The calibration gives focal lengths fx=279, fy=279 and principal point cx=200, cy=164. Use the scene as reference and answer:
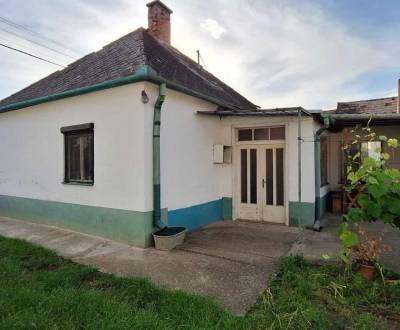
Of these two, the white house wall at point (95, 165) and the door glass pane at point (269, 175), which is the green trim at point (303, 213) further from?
the white house wall at point (95, 165)

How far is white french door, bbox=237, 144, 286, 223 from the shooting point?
7.27m

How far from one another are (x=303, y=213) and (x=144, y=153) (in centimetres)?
420

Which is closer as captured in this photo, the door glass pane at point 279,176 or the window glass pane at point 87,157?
the window glass pane at point 87,157

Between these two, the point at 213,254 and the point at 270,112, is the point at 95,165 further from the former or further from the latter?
the point at 270,112

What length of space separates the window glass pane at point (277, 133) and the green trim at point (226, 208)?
82.3 inches

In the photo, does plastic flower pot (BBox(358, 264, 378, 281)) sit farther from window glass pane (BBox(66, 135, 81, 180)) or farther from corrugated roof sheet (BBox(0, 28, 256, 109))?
window glass pane (BBox(66, 135, 81, 180))

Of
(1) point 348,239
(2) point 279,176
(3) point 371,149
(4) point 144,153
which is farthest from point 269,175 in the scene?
(1) point 348,239

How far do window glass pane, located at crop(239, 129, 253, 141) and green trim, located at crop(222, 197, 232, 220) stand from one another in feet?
5.66

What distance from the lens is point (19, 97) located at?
29.2ft

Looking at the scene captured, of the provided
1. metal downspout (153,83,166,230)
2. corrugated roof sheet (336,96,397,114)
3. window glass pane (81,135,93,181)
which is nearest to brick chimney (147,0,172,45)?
window glass pane (81,135,93,181)

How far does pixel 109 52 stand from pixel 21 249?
18.0ft

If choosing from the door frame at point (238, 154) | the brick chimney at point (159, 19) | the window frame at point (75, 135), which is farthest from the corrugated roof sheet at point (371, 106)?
the window frame at point (75, 135)

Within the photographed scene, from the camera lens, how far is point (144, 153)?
17.8 ft

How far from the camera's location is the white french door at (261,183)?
23.9 ft
